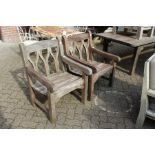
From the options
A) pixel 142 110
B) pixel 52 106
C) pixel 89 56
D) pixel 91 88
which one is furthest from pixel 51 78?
pixel 142 110

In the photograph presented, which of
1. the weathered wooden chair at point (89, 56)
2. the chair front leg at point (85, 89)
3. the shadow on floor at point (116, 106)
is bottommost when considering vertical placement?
the shadow on floor at point (116, 106)

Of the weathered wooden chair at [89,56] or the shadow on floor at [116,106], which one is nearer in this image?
the shadow on floor at [116,106]

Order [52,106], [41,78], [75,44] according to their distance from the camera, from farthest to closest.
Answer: [75,44] → [52,106] → [41,78]

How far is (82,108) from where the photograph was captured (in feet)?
9.66

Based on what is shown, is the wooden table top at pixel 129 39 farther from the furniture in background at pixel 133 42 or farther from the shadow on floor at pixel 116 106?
the shadow on floor at pixel 116 106

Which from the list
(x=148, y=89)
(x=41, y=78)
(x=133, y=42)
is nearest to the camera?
(x=148, y=89)

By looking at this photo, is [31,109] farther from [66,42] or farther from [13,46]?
[13,46]

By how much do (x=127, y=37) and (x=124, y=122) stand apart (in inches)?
79.9

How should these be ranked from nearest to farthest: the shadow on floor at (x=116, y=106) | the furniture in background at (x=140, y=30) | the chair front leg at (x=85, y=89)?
the shadow on floor at (x=116, y=106) < the chair front leg at (x=85, y=89) < the furniture in background at (x=140, y=30)

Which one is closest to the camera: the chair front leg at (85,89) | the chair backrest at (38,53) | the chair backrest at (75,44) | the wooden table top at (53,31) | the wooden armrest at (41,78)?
the wooden armrest at (41,78)

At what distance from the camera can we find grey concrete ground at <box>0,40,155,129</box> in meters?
2.63

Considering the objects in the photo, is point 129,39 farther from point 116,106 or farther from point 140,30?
point 116,106

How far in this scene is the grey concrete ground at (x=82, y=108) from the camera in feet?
8.63

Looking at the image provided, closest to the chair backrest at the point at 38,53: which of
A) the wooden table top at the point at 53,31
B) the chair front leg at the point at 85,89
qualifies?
the chair front leg at the point at 85,89
